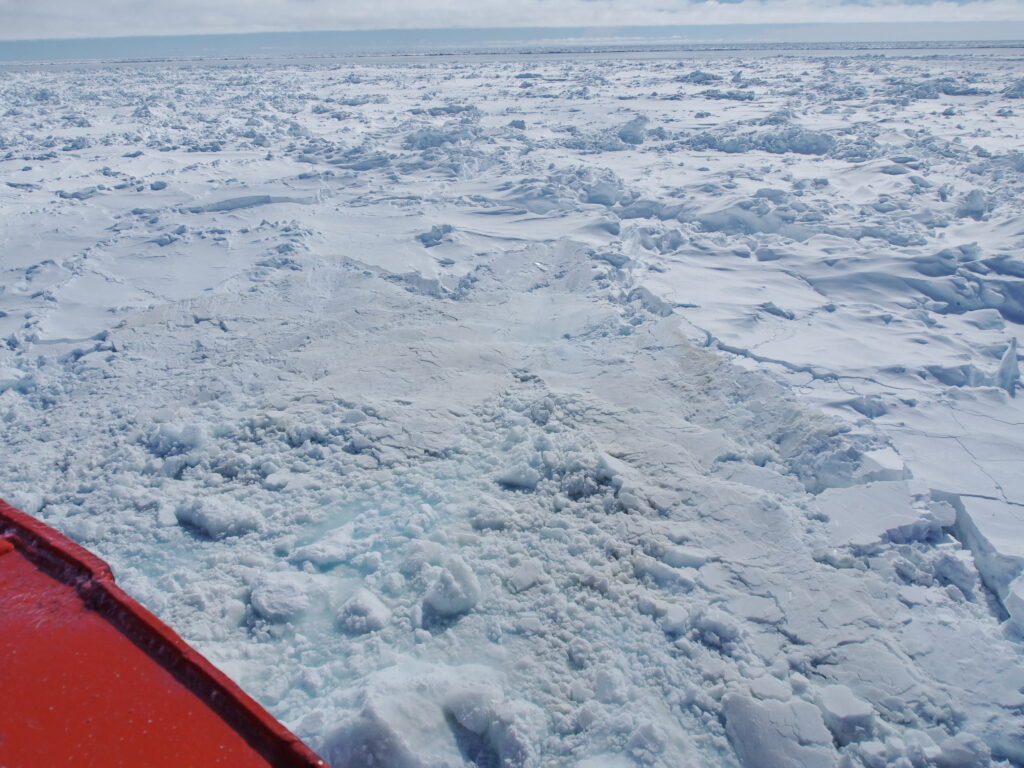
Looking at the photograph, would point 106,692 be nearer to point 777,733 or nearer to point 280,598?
point 280,598

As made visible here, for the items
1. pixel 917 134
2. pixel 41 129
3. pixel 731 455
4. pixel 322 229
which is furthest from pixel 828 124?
pixel 41 129

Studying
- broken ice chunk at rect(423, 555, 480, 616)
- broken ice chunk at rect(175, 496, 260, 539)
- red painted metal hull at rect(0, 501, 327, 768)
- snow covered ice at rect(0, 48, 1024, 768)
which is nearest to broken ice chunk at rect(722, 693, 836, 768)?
snow covered ice at rect(0, 48, 1024, 768)

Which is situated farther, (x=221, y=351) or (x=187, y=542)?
(x=221, y=351)

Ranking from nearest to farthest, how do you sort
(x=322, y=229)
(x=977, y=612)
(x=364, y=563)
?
1. (x=977, y=612)
2. (x=364, y=563)
3. (x=322, y=229)

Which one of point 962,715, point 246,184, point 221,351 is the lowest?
point 962,715

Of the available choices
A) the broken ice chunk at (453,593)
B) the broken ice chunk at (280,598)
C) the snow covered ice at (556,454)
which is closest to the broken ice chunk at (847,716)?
the snow covered ice at (556,454)

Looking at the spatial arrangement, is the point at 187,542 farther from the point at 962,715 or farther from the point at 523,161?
the point at 523,161

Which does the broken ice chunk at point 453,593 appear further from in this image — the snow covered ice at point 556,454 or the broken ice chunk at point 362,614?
the broken ice chunk at point 362,614
